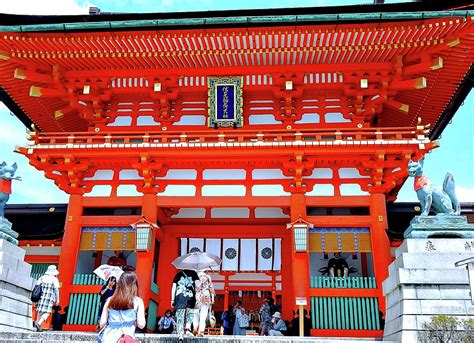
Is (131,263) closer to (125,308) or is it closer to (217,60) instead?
(217,60)

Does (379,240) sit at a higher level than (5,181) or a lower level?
lower

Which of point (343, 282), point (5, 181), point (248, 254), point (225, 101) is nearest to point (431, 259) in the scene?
point (343, 282)

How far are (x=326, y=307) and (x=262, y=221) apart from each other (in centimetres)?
377

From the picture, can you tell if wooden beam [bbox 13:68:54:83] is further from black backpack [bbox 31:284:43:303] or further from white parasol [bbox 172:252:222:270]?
white parasol [bbox 172:252:222:270]

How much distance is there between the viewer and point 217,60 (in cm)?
1274

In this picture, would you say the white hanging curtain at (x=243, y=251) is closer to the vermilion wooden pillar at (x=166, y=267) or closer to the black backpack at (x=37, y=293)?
the vermilion wooden pillar at (x=166, y=267)

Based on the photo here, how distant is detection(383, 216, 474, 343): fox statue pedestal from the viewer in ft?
25.4

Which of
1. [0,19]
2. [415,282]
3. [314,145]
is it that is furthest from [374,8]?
[0,19]

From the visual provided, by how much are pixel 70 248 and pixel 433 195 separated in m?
9.18

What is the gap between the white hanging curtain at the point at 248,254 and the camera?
48.2 feet

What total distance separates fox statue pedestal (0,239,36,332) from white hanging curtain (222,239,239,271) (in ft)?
20.6

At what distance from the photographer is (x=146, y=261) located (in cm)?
1200

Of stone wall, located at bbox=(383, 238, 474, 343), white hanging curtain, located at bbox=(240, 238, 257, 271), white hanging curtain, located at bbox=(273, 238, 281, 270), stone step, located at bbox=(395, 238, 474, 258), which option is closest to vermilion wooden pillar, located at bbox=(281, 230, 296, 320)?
white hanging curtain, located at bbox=(273, 238, 281, 270)

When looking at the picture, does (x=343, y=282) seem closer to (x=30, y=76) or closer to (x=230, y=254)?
(x=230, y=254)
